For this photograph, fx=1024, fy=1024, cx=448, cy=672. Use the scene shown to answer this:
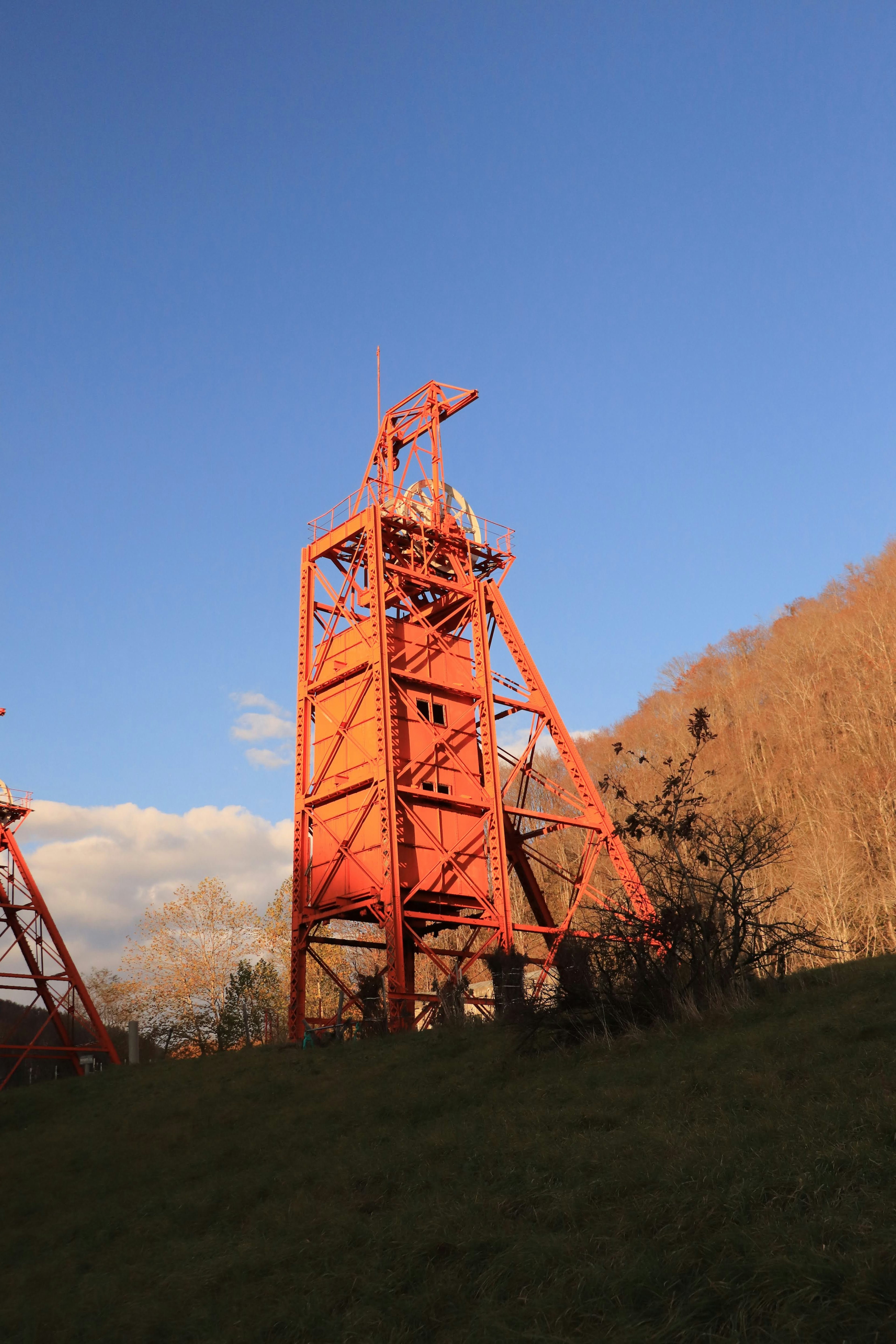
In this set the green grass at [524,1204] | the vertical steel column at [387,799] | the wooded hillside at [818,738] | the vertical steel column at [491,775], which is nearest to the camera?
the green grass at [524,1204]

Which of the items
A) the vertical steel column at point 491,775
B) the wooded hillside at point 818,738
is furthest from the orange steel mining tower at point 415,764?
Result: the wooded hillside at point 818,738

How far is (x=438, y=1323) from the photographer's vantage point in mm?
6098

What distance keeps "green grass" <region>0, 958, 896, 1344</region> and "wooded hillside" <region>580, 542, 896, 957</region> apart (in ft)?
48.1

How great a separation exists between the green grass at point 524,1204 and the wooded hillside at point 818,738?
14.7 metres

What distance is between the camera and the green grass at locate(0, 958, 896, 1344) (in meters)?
5.48

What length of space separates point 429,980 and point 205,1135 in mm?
39086

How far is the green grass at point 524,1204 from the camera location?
5477 mm

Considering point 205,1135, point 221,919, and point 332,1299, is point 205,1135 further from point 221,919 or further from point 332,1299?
point 221,919

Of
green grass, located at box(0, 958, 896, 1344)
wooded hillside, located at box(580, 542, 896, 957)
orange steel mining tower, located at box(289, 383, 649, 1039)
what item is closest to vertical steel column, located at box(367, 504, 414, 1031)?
orange steel mining tower, located at box(289, 383, 649, 1039)

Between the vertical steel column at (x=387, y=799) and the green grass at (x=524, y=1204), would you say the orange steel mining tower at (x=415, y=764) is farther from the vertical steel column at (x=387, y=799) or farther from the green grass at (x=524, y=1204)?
the green grass at (x=524, y=1204)

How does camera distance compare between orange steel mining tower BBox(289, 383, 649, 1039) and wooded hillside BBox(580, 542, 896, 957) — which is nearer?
orange steel mining tower BBox(289, 383, 649, 1039)

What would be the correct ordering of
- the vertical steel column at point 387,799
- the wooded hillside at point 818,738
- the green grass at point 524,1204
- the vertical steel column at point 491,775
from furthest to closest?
the wooded hillside at point 818,738, the vertical steel column at point 491,775, the vertical steel column at point 387,799, the green grass at point 524,1204

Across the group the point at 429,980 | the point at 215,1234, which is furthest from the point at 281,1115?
the point at 429,980

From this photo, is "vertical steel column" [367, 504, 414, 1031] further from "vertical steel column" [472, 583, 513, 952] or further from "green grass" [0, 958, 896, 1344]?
"green grass" [0, 958, 896, 1344]
